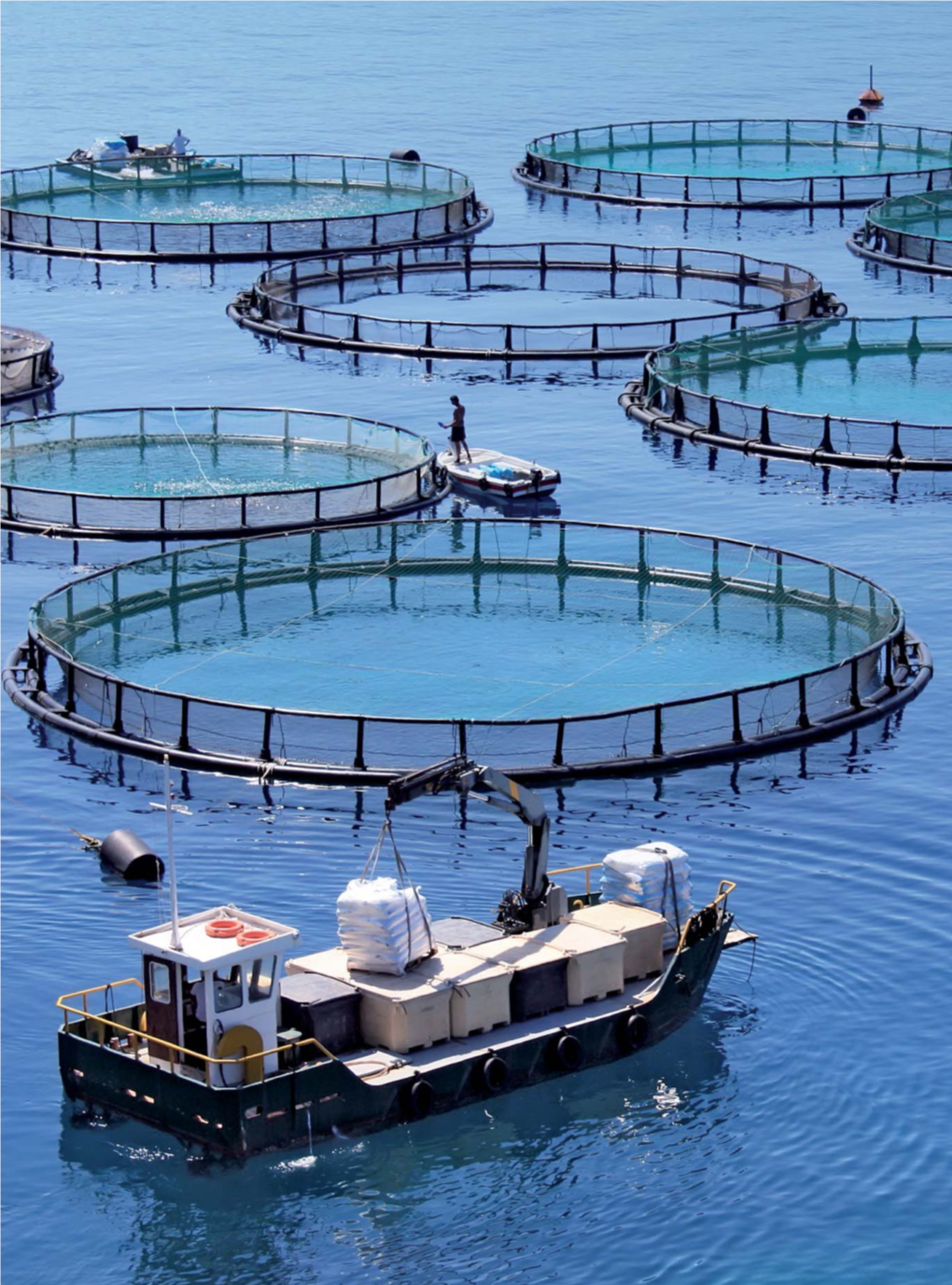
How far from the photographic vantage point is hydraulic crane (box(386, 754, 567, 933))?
168 feet

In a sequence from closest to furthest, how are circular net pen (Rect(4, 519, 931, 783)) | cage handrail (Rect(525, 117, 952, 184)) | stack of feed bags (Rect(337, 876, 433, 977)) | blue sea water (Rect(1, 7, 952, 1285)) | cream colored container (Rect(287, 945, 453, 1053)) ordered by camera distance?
blue sea water (Rect(1, 7, 952, 1285)) < cream colored container (Rect(287, 945, 453, 1053)) < stack of feed bags (Rect(337, 876, 433, 977)) < circular net pen (Rect(4, 519, 931, 783)) < cage handrail (Rect(525, 117, 952, 184))

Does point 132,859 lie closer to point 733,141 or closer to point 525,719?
point 525,719

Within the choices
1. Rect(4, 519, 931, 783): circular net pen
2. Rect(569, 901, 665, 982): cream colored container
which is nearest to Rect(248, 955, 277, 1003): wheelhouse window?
Rect(569, 901, 665, 982): cream colored container

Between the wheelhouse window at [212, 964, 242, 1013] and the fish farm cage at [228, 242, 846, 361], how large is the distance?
65203 mm

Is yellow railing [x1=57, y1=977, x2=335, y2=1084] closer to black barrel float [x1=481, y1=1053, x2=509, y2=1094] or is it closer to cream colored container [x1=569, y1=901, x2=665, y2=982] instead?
black barrel float [x1=481, y1=1053, x2=509, y2=1094]

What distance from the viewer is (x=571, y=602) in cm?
7744

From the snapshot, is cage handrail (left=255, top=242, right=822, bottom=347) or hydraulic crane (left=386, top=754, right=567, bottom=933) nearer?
hydraulic crane (left=386, top=754, right=567, bottom=933)

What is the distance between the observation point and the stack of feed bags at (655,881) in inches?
2064

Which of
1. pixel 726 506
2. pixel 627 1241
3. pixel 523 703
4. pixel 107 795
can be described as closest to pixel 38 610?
pixel 107 795

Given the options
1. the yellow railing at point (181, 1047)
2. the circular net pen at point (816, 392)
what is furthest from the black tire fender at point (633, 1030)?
the circular net pen at point (816, 392)

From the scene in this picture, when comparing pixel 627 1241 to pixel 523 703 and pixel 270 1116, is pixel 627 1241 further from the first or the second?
pixel 523 703

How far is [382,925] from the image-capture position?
47.7 meters

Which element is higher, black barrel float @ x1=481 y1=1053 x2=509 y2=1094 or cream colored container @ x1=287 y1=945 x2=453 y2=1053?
cream colored container @ x1=287 y1=945 x2=453 y2=1053

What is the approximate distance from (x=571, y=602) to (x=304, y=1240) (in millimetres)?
35467
